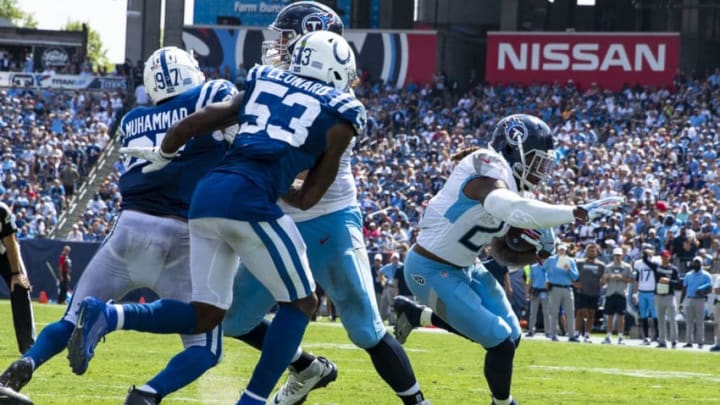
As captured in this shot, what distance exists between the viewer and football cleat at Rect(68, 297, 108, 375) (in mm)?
5773

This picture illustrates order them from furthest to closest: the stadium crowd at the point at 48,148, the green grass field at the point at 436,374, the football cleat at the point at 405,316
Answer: the stadium crowd at the point at 48,148, the green grass field at the point at 436,374, the football cleat at the point at 405,316

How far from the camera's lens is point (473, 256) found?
7320 millimetres

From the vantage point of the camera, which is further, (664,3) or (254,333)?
(664,3)

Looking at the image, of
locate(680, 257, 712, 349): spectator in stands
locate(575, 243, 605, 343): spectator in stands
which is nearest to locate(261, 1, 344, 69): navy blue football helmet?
locate(680, 257, 712, 349): spectator in stands

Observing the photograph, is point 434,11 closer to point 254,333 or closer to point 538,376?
point 538,376

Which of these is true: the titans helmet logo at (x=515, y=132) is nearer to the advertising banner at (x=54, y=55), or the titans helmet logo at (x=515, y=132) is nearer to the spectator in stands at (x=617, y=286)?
the spectator in stands at (x=617, y=286)

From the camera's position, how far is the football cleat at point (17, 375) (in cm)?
615

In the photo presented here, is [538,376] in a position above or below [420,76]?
below

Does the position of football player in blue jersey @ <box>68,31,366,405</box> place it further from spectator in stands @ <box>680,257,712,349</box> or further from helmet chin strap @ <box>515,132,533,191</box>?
spectator in stands @ <box>680,257,712,349</box>

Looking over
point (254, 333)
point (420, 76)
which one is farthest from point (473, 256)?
point (420, 76)

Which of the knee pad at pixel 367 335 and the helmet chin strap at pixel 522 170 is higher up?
the helmet chin strap at pixel 522 170

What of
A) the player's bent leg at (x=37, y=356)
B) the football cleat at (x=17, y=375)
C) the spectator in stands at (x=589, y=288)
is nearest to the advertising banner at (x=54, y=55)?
the spectator in stands at (x=589, y=288)

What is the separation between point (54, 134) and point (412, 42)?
31.1ft

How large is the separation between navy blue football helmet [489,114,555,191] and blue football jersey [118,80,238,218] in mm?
1543
